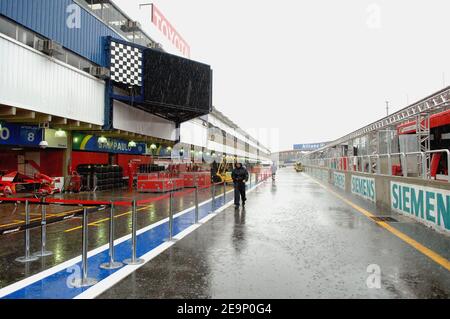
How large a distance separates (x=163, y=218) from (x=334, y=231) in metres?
4.70

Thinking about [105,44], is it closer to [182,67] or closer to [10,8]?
[182,67]

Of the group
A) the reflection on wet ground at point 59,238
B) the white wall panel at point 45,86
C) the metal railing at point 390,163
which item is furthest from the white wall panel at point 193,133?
the reflection on wet ground at point 59,238

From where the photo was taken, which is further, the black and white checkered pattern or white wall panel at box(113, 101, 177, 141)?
white wall panel at box(113, 101, 177, 141)

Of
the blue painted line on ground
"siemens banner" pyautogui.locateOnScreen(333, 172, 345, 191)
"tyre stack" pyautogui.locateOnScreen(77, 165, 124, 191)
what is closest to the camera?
the blue painted line on ground

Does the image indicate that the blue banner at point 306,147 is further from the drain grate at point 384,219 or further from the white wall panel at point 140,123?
the drain grate at point 384,219

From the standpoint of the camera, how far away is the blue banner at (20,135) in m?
14.6

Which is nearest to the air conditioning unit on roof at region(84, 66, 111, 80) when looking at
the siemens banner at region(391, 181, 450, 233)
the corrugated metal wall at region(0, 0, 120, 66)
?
the corrugated metal wall at region(0, 0, 120, 66)

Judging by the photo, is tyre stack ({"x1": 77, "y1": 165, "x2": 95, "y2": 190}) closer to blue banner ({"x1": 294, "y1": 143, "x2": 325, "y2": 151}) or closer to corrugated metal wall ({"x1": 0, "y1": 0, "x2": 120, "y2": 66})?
corrugated metal wall ({"x1": 0, "y1": 0, "x2": 120, "y2": 66})

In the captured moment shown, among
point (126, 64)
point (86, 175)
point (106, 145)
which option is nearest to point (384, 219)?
point (126, 64)

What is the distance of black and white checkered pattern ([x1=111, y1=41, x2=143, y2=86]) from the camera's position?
704 inches

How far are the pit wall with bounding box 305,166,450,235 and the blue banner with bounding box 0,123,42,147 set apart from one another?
1562cm

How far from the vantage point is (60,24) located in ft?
47.4

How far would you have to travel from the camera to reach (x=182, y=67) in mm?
19672

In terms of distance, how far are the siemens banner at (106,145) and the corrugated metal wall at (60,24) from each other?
5.12m
